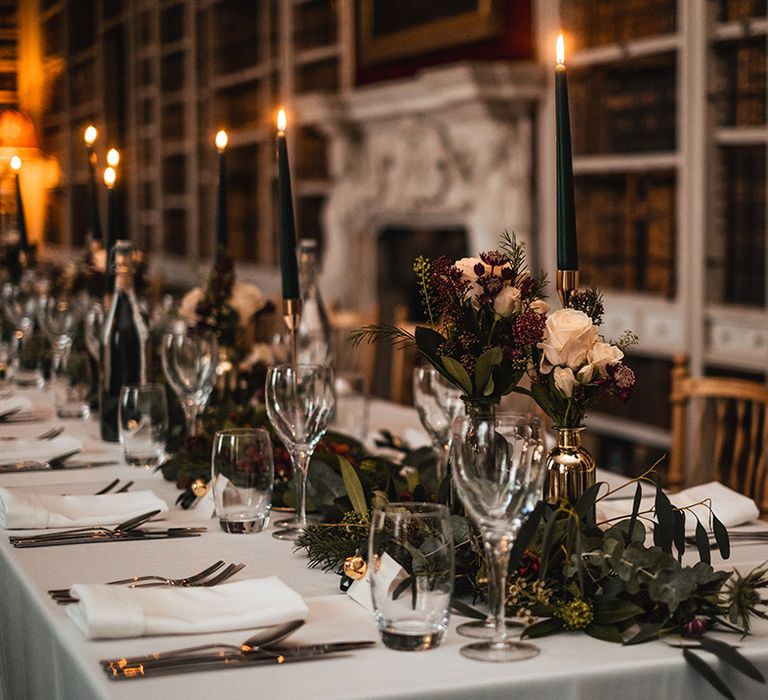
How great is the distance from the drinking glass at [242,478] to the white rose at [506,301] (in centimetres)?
39

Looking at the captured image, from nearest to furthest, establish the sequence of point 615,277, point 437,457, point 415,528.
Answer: point 415,528
point 437,457
point 615,277

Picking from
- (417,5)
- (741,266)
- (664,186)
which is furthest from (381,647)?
(417,5)

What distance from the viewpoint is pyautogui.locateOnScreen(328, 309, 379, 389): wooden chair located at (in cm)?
406

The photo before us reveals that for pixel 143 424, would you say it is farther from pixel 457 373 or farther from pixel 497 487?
pixel 497 487

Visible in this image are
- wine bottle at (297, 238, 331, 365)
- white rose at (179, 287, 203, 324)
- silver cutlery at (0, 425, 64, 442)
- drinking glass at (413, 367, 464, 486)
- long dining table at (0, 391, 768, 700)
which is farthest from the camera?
wine bottle at (297, 238, 331, 365)

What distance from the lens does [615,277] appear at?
4.50 metres

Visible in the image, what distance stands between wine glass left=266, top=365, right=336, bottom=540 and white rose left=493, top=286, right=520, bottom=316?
390 millimetres

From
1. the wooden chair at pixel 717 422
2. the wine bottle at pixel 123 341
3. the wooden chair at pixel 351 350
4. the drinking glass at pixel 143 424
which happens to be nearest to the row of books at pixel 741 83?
the wooden chair at pixel 717 422

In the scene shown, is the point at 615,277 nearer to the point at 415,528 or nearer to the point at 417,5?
the point at 417,5

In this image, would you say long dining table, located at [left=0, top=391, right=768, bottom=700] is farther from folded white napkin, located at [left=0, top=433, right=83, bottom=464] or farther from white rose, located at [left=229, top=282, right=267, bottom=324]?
white rose, located at [left=229, top=282, right=267, bottom=324]

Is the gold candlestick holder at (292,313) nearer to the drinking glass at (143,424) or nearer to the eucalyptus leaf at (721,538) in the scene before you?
the drinking glass at (143,424)

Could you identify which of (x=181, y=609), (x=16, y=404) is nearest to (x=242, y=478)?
(x=181, y=609)

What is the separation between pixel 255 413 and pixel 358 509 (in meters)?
0.81

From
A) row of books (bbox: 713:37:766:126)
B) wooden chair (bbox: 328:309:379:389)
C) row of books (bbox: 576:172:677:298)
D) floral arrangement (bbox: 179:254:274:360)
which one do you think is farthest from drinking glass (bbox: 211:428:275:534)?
row of books (bbox: 576:172:677:298)
